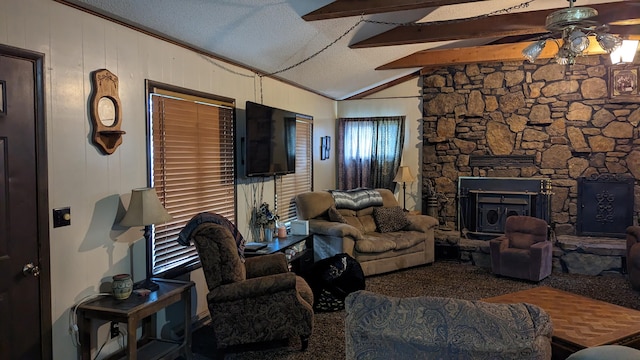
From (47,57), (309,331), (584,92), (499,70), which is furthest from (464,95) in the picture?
(47,57)

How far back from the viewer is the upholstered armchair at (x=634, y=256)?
4.52 m

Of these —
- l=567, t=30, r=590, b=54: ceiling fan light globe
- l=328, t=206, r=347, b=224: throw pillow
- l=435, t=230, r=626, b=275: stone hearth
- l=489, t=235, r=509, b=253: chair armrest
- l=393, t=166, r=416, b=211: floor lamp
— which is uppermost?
l=567, t=30, r=590, b=54: ceiling fan light globe

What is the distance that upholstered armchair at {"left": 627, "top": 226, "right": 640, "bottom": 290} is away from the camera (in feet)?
14.8

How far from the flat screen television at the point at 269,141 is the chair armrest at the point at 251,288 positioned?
1.56 meters

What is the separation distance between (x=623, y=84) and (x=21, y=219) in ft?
22.2

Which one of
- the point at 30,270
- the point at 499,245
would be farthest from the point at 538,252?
the point at 30,270

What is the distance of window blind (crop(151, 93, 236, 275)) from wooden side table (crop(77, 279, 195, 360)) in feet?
1.44

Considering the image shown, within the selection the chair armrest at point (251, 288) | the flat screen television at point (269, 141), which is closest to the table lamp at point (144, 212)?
the chair armrest at point (251, 288)

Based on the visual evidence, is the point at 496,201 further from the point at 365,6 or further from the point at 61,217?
the point at 61,217

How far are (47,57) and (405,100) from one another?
18.1 feet

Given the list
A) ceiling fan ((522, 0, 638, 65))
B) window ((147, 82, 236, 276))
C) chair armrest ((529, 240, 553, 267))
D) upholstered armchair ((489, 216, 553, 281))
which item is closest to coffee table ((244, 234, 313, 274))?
window ((147, 82, 236, 276))

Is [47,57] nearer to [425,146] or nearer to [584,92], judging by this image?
[425,146]

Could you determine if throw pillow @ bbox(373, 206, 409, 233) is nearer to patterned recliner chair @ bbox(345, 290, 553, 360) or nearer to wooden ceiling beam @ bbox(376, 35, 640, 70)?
wooden ceiling beam @ bbox(376, 35, 640, 70)

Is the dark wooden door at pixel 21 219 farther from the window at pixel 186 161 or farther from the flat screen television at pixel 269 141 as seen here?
the flat screen television at pixel 269 141
